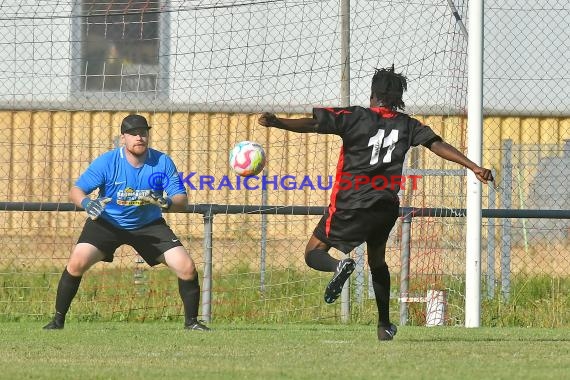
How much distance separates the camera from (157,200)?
10.6 metres

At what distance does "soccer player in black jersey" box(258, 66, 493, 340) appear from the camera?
9.34 meters

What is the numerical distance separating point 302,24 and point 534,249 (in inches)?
171

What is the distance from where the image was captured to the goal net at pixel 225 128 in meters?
13.3

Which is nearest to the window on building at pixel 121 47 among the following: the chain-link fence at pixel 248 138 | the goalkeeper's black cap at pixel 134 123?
the chain-link fence at pixel 248 138

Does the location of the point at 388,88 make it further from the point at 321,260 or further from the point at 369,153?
the point at 321,260

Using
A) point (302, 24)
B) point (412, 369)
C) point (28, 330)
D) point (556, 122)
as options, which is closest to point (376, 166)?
point (412, 369)

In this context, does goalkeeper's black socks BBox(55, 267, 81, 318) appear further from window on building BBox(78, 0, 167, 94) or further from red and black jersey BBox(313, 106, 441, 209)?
window on building BBox(78, 0, 167, 94)

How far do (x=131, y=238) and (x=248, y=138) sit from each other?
523cm

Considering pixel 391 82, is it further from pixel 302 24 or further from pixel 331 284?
pixel 302 24

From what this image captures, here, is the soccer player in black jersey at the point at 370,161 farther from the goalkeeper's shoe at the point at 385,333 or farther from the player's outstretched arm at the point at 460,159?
the goalkeeper's shoe at the point at 385,333

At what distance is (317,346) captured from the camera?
9.44 meters

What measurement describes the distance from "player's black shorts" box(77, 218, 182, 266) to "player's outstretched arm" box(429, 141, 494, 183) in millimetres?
2528

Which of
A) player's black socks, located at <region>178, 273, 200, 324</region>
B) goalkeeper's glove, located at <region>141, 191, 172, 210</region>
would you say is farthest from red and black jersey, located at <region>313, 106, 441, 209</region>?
player's black socks, located at <region>178, 273, 200, 324</region>

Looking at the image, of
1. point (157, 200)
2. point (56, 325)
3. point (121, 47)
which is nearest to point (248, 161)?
point (157, 200)
